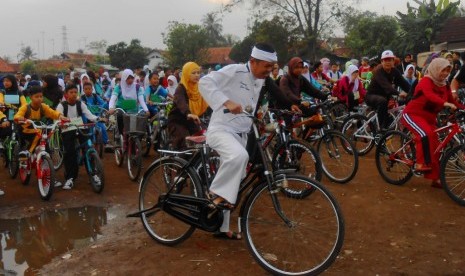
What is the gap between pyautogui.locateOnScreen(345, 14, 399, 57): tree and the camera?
30.7 metres

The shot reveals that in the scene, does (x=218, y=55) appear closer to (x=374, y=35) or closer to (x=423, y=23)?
(x=374, y=35)

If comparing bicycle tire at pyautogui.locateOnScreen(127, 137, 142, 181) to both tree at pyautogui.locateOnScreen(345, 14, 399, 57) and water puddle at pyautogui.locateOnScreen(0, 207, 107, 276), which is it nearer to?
water puddle at pyautogui.locateOnScreen(0, 207, 107, 276)

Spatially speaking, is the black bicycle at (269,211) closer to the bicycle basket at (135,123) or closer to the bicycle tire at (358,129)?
the bicycle basket at (135,123)

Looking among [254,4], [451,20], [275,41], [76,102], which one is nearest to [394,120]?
[76,102]

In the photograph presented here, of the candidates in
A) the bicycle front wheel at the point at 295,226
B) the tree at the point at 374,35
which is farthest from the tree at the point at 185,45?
the bicycle front wheel at the point at 295,226

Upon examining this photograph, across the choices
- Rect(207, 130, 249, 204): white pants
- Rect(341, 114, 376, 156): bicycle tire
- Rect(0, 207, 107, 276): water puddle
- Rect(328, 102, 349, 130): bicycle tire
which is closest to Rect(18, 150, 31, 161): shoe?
Rect(0, 207, 107, 276): water puddle

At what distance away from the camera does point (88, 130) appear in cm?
725

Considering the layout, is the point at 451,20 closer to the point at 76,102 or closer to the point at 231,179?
the point at 76,102

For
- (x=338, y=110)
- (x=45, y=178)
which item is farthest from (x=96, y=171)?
(x=338, y=110)

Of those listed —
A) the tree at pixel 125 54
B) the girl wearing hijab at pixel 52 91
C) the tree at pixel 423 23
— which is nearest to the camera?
the girl wearing hijab at pixel 52 91

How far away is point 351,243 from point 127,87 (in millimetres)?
5700

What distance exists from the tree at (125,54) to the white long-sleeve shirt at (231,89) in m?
52.7

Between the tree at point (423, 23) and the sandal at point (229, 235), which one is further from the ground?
the tree at point (423, 23)

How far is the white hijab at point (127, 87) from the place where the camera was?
8.76m
